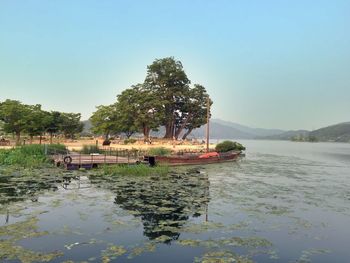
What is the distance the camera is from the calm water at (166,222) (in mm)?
12312

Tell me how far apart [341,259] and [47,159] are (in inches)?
1466

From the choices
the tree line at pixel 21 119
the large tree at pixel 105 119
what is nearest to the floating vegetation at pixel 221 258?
the tree line at pixel 21 119

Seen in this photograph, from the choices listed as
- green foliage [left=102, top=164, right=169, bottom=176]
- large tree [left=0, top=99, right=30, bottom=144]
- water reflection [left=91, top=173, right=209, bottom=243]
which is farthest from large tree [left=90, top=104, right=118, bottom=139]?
water reflection [left=91, top=173, right=209, bottom=243]

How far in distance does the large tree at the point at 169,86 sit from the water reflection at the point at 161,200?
216 ft

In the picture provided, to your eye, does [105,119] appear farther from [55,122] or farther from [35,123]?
[35,123]

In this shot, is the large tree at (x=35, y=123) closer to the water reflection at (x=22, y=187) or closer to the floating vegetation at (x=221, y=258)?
the water reflection at (x=22, y=187)

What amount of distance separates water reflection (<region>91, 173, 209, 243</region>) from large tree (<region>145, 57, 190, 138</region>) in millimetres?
65854

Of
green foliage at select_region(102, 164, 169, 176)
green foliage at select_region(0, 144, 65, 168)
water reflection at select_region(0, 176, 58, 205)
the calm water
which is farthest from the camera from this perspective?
green foliage at select_region(0, 144, 65, 168)

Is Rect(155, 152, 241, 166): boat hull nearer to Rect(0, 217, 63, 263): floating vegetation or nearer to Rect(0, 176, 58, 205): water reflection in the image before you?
Rect(0, 176, 58, 205): water reflection

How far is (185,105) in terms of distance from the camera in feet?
321

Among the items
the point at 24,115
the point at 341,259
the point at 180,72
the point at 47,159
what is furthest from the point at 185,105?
the point at 341,259

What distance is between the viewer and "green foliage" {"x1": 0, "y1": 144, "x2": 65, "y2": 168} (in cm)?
3922

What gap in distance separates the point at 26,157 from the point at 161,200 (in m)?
27.6

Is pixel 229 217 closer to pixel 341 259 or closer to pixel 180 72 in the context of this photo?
pixel 341 259
